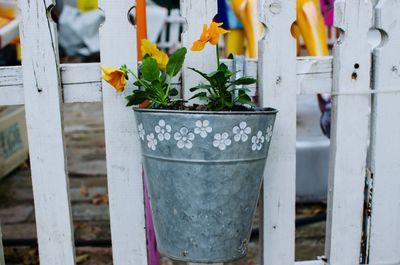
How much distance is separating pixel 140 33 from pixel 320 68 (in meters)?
0.53

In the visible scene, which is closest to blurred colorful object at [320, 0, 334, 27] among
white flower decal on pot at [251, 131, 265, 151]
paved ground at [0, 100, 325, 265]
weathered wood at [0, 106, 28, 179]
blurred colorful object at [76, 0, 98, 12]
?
paved ground at [0, 100, 325, 265]

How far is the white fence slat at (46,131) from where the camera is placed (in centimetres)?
140

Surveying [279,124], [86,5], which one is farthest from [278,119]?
[86,5]

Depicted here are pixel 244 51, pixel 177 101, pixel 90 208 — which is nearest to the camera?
pixel 177 101

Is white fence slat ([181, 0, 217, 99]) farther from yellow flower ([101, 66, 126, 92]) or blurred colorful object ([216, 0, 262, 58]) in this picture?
blurred colorful object ([216, 0, 262, 58])

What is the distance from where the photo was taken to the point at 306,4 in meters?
2.60

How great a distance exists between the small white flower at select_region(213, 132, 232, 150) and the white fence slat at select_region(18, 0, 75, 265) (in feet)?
1.57

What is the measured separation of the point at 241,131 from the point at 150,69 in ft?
0.90

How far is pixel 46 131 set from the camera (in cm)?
144

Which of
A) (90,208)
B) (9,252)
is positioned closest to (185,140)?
(9,252)

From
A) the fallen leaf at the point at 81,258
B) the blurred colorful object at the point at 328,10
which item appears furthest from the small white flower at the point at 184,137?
the blurred colorful object at the point at 328,10

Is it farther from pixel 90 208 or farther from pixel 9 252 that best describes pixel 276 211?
pixel 90 208

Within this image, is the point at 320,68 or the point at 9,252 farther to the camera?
the point at 9,252

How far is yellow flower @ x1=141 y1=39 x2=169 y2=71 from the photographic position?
4.37 ft
